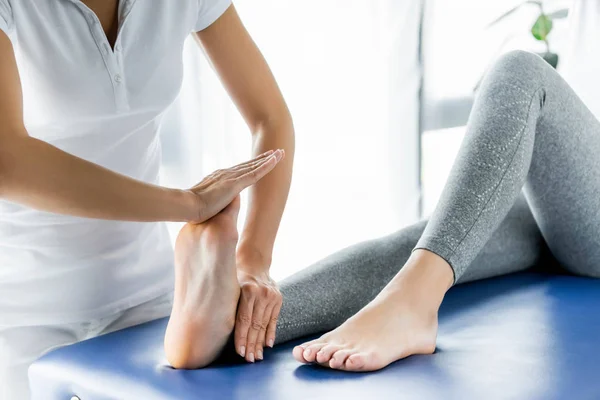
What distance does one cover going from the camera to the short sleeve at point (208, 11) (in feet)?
4.74

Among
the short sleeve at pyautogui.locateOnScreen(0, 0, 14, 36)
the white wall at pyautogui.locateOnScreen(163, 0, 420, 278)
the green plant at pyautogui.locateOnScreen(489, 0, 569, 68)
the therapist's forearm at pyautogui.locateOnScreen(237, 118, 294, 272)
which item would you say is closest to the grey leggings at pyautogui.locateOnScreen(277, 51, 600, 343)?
the therapist's forearm at pyautogui.locateOnScreen(237, 118, 294, 272)

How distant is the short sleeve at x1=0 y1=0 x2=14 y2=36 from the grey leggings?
0.64 meters

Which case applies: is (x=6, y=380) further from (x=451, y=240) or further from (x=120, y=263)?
(x=451, y=240)

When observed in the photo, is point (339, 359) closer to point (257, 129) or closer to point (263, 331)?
point (263, 331)

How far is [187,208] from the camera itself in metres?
1.19

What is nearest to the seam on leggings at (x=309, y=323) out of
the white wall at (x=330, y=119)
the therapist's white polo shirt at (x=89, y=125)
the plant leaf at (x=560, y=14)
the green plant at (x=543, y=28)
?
the therapist's white polo shirt at (x=89, y=125)

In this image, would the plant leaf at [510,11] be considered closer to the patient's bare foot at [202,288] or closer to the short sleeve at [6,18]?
the patient's bare foot at [202,288]

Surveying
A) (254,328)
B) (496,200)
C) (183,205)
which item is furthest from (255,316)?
(496,200)

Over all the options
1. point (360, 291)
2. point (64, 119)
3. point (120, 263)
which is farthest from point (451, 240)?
Result: point (64, 119)

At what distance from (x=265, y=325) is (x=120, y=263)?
302 millimetres

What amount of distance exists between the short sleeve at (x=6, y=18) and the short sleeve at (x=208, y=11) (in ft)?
1.23

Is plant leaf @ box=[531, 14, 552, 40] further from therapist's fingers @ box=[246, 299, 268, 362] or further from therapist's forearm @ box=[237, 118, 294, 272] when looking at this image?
therapist's fingers @ box=[246, 299, 268, 362]

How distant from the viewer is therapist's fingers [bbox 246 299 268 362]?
4.15 ft

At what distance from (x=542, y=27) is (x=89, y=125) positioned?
7.26ft
